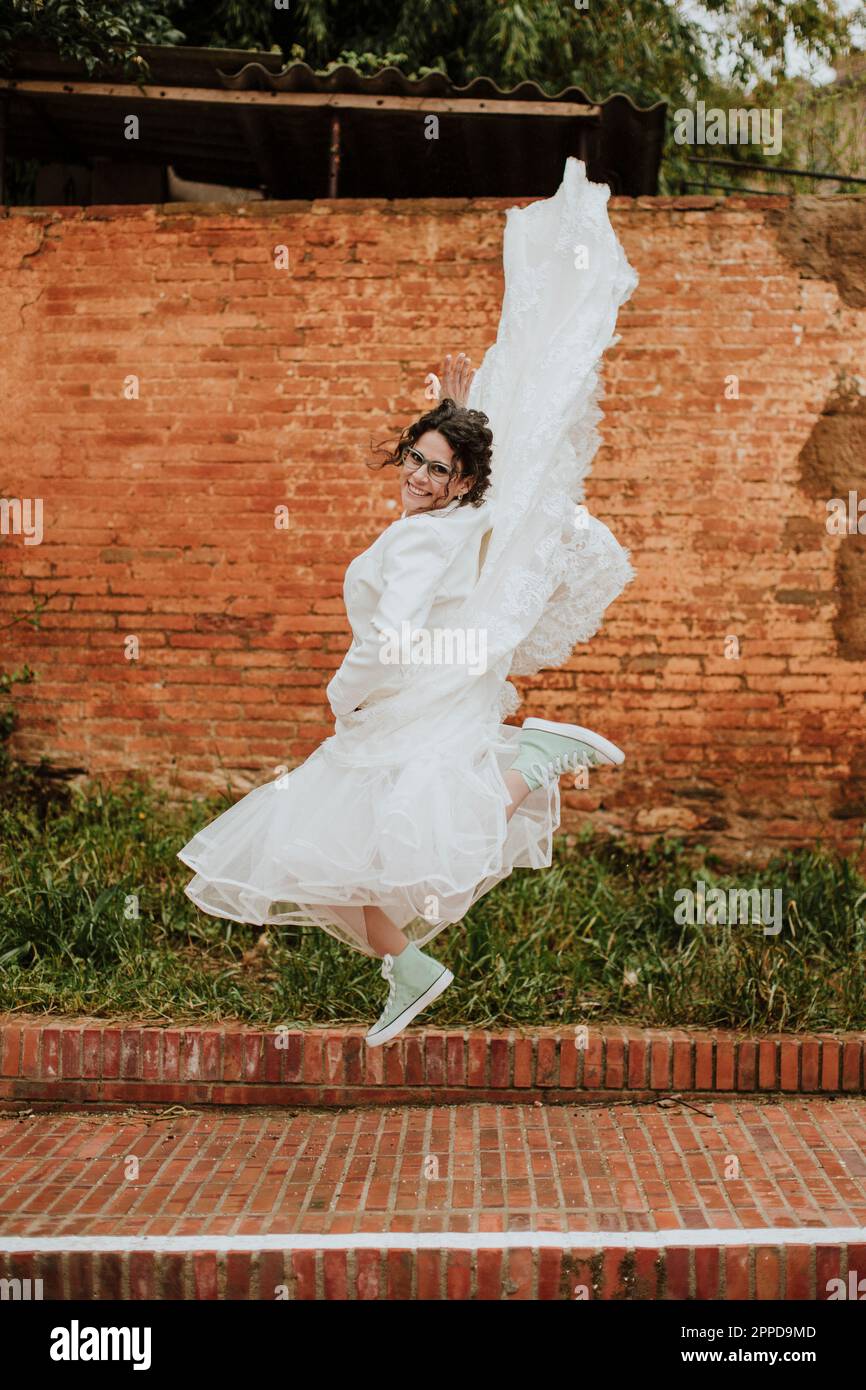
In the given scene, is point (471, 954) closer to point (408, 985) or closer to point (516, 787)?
point (408, 985)

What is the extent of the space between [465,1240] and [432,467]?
89.1 inches

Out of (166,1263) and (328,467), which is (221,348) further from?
(166,1263)

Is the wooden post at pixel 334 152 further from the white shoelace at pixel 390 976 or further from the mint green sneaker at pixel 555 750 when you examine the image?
the white shoelace at pixel 390 976

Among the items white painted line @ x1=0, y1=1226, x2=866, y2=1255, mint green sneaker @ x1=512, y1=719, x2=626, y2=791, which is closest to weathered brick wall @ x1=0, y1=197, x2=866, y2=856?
mint green sneaker @ x1=512, y1=719, x2=626, y2=791

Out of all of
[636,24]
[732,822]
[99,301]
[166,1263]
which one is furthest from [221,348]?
[636,24]

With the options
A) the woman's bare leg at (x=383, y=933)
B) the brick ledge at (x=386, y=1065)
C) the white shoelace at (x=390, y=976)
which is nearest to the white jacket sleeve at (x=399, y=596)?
the woman's bare leg at (x=383, y=933)

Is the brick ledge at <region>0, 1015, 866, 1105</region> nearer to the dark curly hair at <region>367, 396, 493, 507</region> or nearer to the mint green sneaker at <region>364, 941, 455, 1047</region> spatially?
the mint green sneaker at <region>364, 941, 455, 1047</region>

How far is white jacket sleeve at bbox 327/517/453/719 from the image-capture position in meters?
3.36

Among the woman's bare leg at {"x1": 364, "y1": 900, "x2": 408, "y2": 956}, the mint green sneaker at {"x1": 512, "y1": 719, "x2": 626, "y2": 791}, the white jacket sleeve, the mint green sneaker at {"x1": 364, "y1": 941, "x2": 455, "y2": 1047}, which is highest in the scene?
the white jacket sleeve

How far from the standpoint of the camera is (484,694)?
3.73 meters

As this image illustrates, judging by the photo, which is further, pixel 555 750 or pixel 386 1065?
pixel 386 1065

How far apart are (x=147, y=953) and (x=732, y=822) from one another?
10.0 feet

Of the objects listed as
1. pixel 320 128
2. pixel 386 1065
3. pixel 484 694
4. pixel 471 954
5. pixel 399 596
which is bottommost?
pixel 386 1065

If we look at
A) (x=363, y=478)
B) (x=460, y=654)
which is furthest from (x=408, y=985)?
(x=363, y=478)
